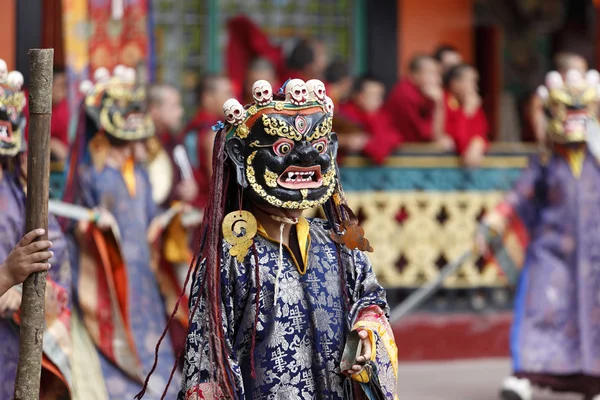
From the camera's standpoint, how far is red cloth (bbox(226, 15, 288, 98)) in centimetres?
1219

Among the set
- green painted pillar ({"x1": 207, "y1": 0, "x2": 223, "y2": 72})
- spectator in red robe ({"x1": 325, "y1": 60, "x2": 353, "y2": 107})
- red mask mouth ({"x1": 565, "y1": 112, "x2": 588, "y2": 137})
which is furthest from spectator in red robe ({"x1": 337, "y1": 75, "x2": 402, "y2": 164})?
green painted pillar ({"x1": 207, "y1": 0, "x2": 223, "y2": 72})

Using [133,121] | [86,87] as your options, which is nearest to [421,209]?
[133,121]

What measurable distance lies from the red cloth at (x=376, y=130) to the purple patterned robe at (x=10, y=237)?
430cm

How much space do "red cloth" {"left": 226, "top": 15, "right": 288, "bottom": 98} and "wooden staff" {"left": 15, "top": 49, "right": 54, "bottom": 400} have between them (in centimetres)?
756

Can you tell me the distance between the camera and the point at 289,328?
464 centimetres

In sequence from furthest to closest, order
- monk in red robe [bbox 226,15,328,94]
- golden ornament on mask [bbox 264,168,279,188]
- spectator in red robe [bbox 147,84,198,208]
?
monk in red robe [bbox 226,15,328,94] < spectator in red robe [bbox 147,84,198,208] < golden ornament on mask [bbox 264,168,279,188]

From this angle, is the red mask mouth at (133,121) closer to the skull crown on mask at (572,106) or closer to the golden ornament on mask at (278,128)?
the skull crown on mask at (572,106)

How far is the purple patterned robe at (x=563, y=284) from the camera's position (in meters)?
8.38

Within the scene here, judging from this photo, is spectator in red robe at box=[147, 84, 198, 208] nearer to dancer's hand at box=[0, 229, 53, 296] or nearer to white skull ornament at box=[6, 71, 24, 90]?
white skull ornament at box=[6, 71, 24, 90]

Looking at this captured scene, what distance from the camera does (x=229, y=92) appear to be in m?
10.2

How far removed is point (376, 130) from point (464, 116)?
0.90 m

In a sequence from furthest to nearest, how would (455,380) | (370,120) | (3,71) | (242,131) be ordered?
(370,120)
(455,380)
(3,71)
(242,131)

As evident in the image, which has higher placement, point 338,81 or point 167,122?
point 338,81

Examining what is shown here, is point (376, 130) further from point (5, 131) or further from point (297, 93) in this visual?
point (297, 93)
